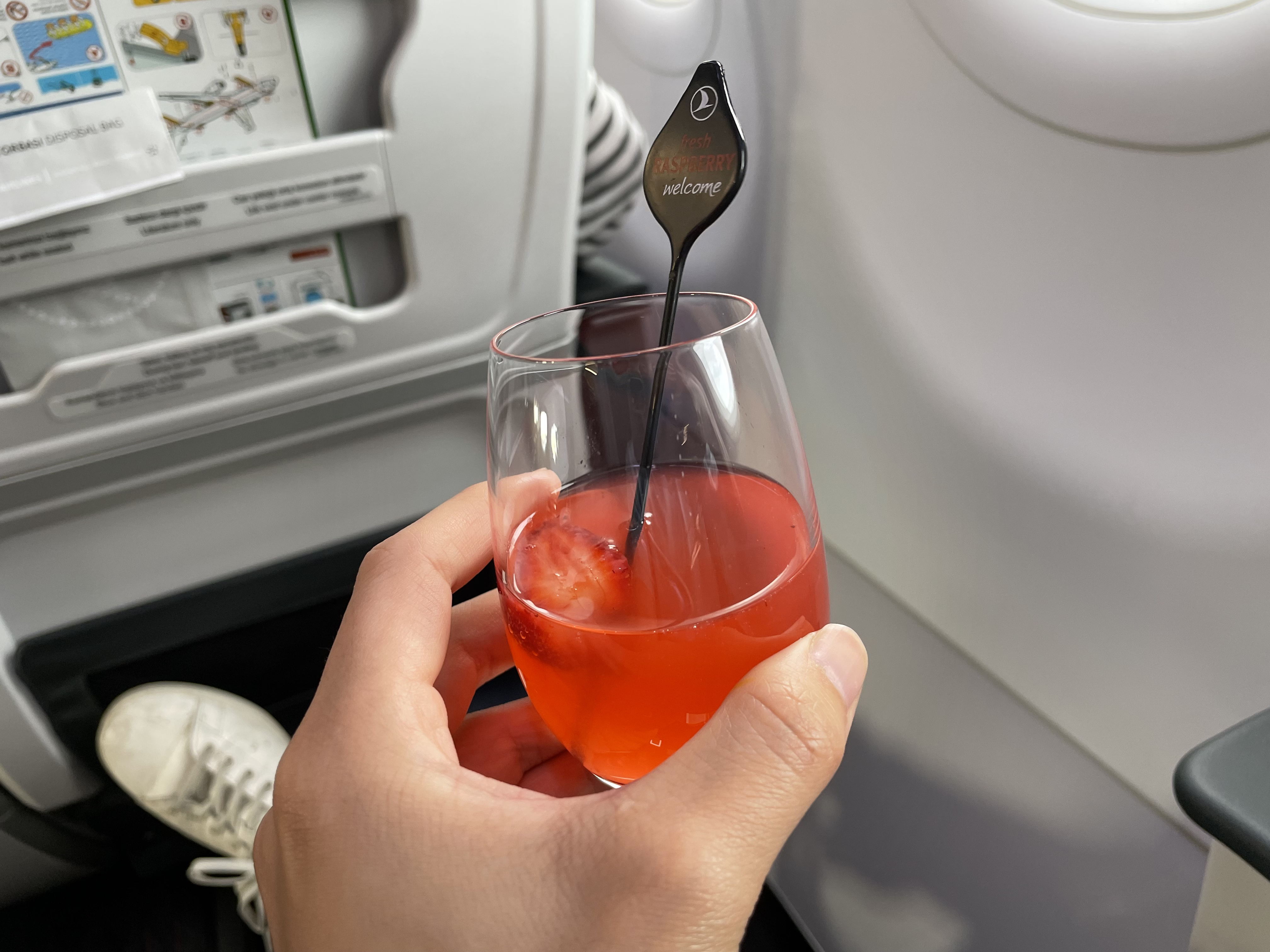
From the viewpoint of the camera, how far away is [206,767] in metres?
1.20

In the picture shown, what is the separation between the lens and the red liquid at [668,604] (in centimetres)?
54

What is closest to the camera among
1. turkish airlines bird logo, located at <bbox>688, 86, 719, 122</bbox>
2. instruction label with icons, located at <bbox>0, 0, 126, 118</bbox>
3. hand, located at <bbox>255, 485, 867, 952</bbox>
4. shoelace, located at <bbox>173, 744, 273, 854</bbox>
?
hand, located at <bbox>255, 485, 867, 952</bbox>

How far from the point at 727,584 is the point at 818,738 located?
10cm

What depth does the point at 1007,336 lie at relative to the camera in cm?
73

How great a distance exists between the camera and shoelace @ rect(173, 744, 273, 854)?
120cm

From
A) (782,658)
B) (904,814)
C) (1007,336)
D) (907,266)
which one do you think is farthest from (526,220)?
(904,814)

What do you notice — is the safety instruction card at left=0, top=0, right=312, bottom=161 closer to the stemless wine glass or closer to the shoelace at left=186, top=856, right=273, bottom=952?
the stemless wine glass

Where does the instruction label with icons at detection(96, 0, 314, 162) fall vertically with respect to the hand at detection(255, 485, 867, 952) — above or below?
above

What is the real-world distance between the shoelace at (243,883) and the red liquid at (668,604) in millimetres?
888

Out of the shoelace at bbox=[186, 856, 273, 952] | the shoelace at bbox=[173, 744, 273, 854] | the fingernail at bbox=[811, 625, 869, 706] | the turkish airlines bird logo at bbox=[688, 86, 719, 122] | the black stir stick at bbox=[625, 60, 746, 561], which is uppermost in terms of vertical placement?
the turkish airlines bird logo at bbox=[688, 86, 719, 122]

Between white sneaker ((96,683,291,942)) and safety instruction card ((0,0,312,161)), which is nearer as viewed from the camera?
safety instruction card ((0,0,312,161))

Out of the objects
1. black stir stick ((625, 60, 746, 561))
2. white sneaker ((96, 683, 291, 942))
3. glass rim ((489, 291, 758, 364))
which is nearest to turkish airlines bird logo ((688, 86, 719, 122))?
black stir stick ((625, 60, 746, 561))

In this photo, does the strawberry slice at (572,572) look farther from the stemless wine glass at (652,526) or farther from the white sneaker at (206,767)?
the white sneaker at (206,767)

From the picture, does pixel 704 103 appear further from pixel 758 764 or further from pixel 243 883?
pixel 243 883
